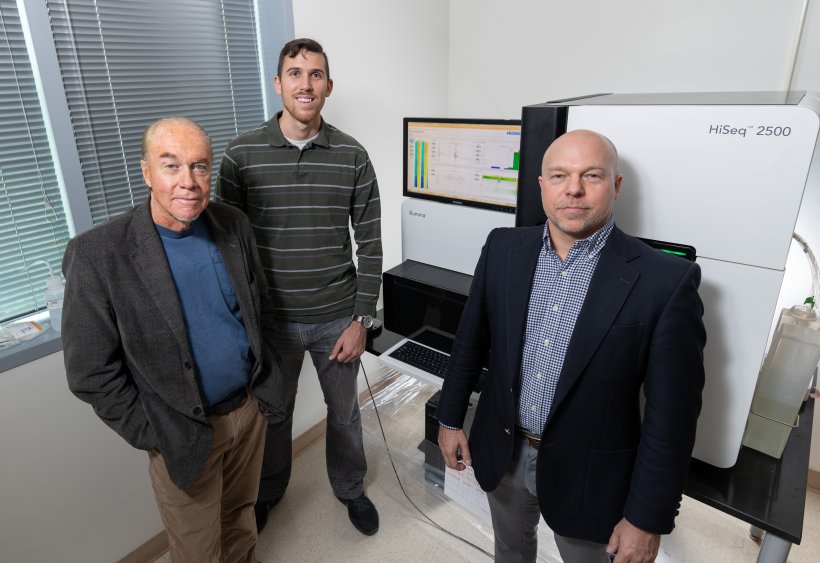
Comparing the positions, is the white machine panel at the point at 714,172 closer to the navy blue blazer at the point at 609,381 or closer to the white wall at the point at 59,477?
the navy blue blazer at the point at 609,381

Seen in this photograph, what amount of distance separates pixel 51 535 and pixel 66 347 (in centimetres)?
89

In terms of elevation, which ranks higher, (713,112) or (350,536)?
(713,112)

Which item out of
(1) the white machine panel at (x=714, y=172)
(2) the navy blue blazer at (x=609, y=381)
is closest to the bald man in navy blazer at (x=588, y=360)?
(2) the navy blue blazer at (x=609, y=381)

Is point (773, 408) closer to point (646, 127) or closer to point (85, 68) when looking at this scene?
point (646, 127)

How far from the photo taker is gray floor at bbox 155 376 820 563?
1938 mm

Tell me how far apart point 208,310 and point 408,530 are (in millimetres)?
1291

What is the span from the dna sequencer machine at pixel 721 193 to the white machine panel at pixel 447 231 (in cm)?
44

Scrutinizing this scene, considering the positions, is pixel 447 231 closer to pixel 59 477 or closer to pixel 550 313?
pixel 550 313

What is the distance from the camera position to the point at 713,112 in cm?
101

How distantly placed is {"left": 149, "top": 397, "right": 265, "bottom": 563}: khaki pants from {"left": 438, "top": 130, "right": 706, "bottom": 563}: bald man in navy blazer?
2.14ft

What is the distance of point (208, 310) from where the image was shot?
1.28m

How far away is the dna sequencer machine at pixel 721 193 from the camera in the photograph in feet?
3.22

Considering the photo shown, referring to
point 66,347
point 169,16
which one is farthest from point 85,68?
point 66,347

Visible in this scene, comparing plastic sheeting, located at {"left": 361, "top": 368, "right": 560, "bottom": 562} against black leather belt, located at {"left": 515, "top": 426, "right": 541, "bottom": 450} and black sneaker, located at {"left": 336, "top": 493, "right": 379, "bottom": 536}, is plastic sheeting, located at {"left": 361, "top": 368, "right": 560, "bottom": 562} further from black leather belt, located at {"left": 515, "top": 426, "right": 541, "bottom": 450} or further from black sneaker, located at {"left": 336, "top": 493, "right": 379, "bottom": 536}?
black leather belt, located at {"left": 515, "top": 426, "right": 541, "bottom": 450}
